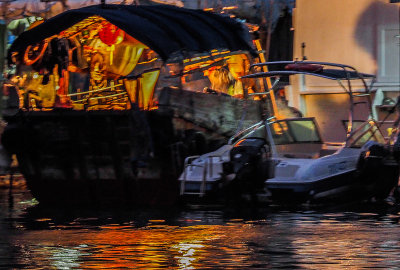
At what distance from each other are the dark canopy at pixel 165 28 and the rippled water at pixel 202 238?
3.09 m

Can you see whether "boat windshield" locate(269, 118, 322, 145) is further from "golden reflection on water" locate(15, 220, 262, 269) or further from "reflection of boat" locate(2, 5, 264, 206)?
"golden reflection on water" locate(15, 220, 262, 269)

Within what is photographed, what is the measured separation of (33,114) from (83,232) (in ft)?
21.1

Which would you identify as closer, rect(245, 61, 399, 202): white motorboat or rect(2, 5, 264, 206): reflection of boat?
rect(245, 61, 399, 202): white motorboat

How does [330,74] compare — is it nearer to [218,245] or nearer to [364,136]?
[364,136]

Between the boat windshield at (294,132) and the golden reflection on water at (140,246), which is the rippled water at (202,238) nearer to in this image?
the golden reflection on water at (140,246)

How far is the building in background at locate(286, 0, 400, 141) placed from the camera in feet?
86.8

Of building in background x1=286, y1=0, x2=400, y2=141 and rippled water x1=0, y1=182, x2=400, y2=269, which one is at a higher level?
building in background x1=286, y1=0, x2=400, y2=141

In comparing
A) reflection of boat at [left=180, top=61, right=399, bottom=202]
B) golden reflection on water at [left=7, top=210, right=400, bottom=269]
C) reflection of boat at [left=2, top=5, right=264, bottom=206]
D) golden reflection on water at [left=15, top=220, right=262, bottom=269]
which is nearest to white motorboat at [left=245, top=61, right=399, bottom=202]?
reflection of boat at [left=180, top=61, right=399, bottom=202]

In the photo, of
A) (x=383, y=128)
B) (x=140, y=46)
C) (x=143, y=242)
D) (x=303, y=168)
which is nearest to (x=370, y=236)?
(x=143, y=242)

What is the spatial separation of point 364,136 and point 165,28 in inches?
152

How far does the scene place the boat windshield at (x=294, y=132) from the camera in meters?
20.1

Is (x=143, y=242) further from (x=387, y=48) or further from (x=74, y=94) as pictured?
(x=387, y=48)

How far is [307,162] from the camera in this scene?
18625mm

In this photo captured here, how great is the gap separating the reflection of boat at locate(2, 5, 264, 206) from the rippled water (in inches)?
75.6
